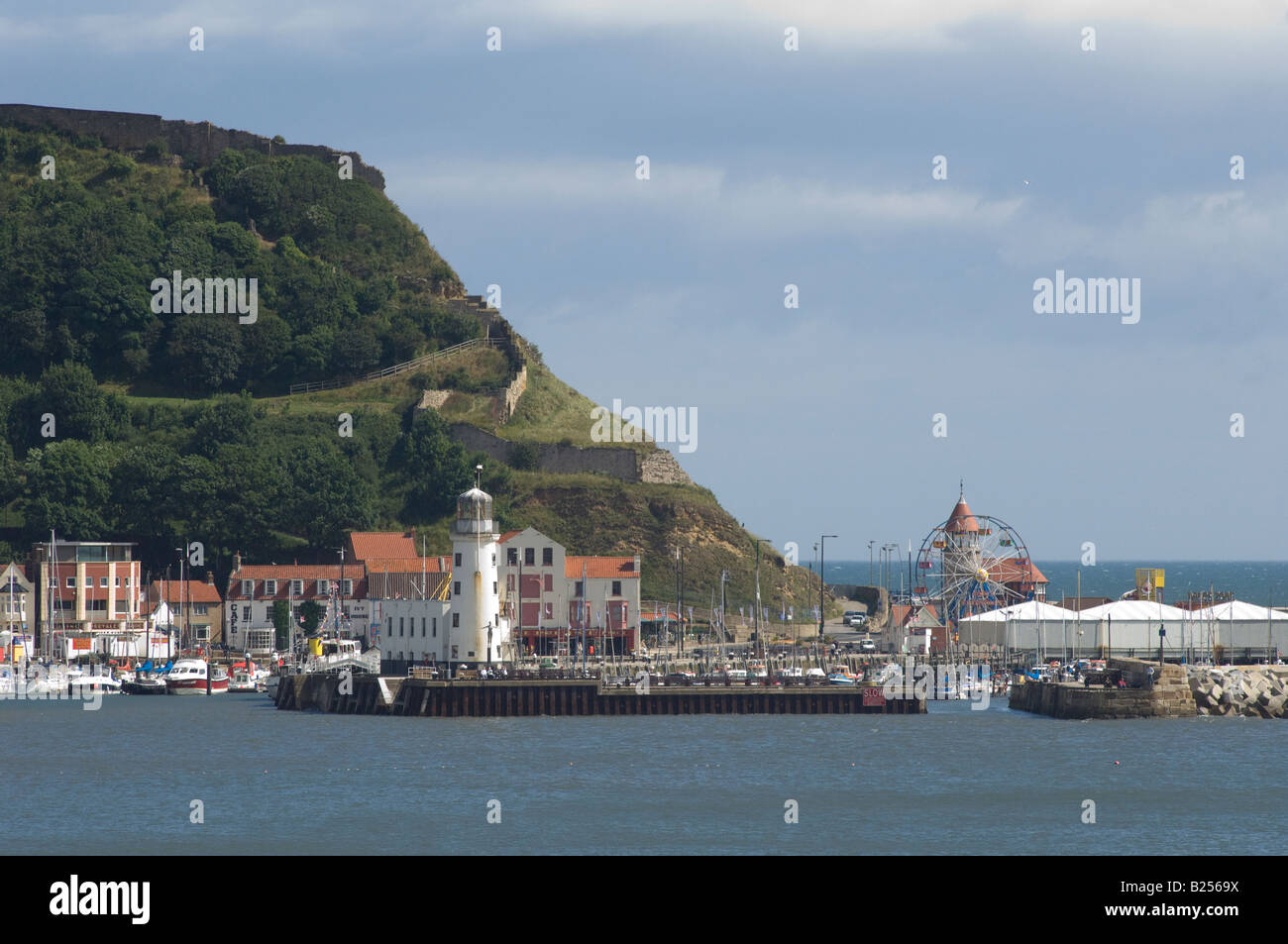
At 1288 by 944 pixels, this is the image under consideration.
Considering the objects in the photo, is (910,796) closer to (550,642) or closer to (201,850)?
(201,850)

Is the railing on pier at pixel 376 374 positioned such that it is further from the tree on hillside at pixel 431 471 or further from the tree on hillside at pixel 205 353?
the tree on hillside at pixel 431 471

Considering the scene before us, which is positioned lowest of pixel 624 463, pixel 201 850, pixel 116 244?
pixel 201 850

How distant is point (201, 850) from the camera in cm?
5106

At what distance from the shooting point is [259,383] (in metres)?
148

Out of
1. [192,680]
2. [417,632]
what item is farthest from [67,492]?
[417,632]

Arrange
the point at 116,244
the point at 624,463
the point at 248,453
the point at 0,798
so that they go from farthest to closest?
1. the point at 116,244
2. the point at 624,463
3. the point at 248,453
4. the point at 0,798

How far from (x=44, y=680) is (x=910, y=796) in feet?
192

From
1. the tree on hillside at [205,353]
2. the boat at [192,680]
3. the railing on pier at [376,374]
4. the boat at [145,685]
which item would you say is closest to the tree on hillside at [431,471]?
the railing on pier at [376,374]

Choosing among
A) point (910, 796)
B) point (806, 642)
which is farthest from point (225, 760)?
point (806, 642)

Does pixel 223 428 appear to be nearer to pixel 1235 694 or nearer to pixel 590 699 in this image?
pixel 590 699

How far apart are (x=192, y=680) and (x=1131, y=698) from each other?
49177 mm

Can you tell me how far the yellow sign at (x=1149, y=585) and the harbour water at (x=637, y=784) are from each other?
3464 cm

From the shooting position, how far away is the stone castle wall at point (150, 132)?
16625cm
